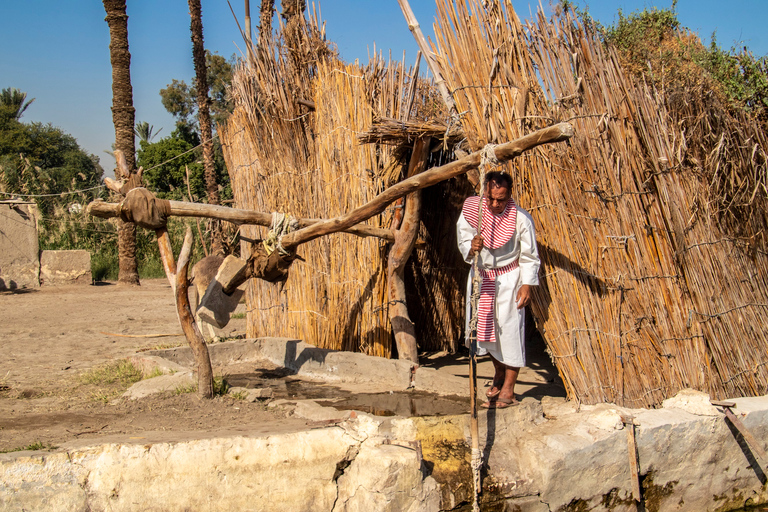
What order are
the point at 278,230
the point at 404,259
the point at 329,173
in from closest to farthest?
the point at 278,230
the point at 404,259
the point at 329,173

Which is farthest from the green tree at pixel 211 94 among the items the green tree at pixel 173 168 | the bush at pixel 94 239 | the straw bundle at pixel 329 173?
the straw bundle at pixel 329 173

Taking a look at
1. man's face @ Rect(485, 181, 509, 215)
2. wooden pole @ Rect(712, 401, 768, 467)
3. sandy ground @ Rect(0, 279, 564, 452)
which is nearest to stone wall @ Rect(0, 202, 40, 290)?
sandy ground @ Rect(0, 279, 564, 452)

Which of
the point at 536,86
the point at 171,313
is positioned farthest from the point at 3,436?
the point at 171,313

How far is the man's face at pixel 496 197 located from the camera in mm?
3449

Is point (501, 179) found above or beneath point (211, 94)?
beneath

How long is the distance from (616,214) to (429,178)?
1127 millimetres

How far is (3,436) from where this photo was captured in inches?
123

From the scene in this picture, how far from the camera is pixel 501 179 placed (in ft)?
11.3

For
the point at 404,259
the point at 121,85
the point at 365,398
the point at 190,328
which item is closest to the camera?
the point at 190,328

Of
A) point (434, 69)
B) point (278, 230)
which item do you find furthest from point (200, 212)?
point (434, 69)

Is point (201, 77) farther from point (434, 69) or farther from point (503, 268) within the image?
point (503, 268)

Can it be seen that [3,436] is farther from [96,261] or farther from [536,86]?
[96,261]

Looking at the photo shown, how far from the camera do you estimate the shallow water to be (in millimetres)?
3854

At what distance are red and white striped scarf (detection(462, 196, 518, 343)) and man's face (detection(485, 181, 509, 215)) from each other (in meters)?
0.03
